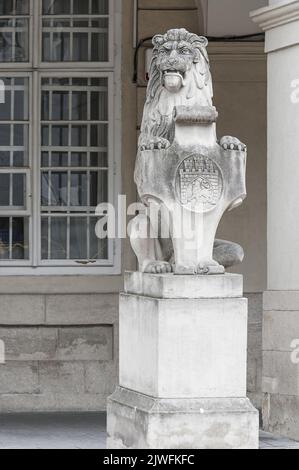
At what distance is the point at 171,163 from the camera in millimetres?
10016

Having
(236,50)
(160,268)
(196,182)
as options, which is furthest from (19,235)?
(196,182)

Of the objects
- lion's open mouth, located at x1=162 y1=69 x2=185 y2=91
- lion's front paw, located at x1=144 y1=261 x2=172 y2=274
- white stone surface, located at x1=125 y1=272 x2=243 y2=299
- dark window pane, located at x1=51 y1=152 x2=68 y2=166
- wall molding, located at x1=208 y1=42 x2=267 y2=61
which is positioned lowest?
white stone surface, located at x1=125 y1=272 x2=243 y2=299

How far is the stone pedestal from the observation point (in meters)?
9.84

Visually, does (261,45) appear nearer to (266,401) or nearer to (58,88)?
(58,88)

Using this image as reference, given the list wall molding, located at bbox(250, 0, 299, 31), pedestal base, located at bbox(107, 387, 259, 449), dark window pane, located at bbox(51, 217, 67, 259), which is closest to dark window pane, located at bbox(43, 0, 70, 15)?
dark window pane, located at bbox(51, 217, 67, 259)

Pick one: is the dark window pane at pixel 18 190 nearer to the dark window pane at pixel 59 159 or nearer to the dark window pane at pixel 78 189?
the dark window pane at pixel 59 159

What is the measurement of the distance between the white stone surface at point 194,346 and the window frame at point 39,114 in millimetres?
5061

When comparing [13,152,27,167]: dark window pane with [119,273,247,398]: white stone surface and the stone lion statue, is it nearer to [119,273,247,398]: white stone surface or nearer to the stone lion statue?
the stone lion statue

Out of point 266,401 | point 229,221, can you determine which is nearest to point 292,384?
point 266,401

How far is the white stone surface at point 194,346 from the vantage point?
9844mm

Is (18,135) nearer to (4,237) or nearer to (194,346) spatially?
(4,237)

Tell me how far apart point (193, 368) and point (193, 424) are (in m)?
0.37

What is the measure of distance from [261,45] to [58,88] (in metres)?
2.11

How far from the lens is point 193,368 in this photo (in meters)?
9.90
